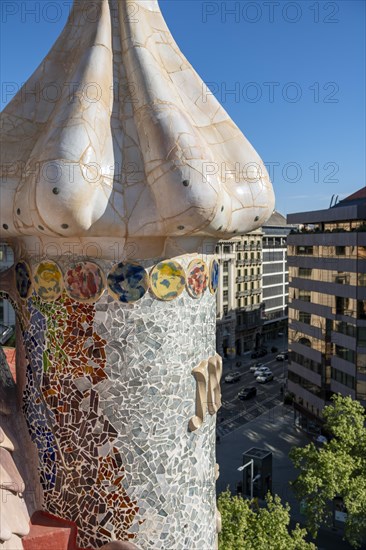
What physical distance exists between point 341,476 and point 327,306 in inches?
691

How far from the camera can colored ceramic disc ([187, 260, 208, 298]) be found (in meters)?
5.88

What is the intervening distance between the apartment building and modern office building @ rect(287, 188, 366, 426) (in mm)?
17529

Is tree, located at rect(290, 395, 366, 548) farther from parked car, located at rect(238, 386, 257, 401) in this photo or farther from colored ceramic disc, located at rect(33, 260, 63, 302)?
parked car, located at rect(238, 386, 257, 401)

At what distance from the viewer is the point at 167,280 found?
5.70 meters

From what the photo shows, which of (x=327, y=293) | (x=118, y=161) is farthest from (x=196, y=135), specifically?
(x=327, y=293)

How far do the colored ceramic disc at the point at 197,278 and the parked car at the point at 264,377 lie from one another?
46.0m

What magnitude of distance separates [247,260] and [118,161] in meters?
57.1

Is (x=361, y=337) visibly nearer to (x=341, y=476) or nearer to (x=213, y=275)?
(x=341, y=476)

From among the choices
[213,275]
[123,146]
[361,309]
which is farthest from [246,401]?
[123,146]

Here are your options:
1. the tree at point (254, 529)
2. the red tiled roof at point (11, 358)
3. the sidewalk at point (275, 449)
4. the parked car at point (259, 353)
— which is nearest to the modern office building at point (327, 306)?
the sidewalk at point (275, 449)

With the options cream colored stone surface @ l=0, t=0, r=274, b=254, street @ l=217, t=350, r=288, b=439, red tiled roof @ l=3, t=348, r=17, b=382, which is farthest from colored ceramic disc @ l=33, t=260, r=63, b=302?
street @ l=217, t=350, r=288, b=439

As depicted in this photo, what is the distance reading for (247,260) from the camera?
6197 cm

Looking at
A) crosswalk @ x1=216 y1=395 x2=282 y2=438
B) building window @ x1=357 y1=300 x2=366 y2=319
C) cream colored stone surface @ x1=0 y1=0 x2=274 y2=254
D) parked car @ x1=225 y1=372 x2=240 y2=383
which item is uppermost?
cream colored stone surface @ x1=0 y1=0 x2=274 y2=254

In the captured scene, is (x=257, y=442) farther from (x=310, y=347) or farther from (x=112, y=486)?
(x=112, y=486)
